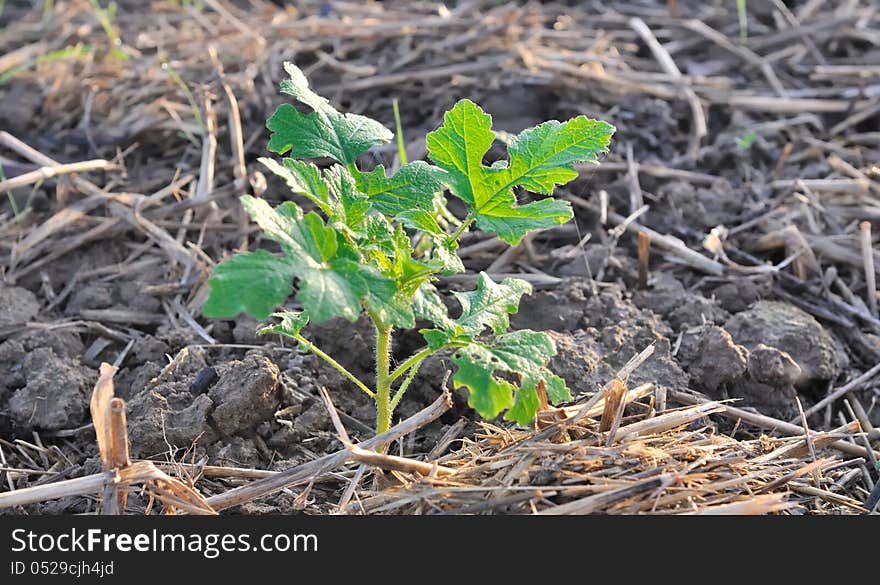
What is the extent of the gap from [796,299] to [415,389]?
1318 millimetres

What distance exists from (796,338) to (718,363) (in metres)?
0.32

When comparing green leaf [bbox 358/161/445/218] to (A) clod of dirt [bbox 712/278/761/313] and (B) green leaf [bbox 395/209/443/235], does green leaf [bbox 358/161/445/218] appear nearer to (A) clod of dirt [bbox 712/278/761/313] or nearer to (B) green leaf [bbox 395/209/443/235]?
(B) green leaf [bbox 395/209/443/235]

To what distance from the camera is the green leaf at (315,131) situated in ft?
7.43

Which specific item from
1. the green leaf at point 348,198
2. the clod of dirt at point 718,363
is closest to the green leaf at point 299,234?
the green leaf at point 348,198

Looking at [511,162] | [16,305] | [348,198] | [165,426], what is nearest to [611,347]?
[511,162]

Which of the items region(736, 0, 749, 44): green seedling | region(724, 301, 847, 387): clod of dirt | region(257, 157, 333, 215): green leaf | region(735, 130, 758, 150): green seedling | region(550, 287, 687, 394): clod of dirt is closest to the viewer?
region(257, 157, 333, 215): green leaf

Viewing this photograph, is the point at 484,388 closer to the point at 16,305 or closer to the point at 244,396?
the point at 244,396

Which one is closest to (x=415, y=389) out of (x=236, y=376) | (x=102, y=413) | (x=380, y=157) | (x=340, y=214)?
(x=236, y=376)

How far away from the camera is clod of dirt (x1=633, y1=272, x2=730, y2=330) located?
9.98 ft

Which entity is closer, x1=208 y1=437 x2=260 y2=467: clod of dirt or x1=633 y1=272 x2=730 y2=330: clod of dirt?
x1=208 y1=437 x2=260 y2=467: clod of dirt

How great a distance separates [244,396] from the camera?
2.58 meters

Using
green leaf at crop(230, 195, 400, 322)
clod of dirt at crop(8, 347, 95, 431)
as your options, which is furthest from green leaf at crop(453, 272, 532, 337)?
clod of dirt at crop(8, 347, 95, 431)

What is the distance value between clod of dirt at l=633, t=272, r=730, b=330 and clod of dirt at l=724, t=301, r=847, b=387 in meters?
0.07

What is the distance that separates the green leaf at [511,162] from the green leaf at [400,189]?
5 centimetres
